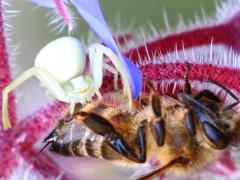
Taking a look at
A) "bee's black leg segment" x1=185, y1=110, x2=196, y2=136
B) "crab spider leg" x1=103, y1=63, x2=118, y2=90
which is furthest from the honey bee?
"crab spider leg" x1=103, y1=63, x2=118, y2=90

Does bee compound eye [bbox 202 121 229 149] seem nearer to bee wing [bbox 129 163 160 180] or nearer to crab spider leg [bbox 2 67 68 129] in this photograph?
bee wing [bbox 129 163 160 180]

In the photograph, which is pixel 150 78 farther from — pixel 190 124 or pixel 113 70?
pixel 190 124

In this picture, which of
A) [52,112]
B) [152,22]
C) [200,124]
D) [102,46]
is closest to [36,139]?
[52,112]

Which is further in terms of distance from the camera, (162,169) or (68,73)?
(68,73)

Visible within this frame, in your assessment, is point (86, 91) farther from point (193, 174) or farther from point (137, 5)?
point (137, 5)

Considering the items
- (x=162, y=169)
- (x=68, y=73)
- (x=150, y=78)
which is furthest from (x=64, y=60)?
(x=162, y=169)
